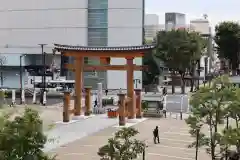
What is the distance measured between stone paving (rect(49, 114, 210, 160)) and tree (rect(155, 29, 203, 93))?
25413 millimetres

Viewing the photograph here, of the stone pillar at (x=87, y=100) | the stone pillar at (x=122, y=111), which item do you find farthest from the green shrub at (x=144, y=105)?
the stone pillar at (x=122, y=111)

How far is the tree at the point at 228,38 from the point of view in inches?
3189

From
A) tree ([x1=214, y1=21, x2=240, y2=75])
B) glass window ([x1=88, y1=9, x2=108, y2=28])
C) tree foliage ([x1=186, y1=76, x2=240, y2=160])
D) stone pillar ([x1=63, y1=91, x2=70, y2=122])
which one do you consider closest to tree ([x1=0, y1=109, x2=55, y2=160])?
tree foliage ([x1=186, y1=76, x2=240, y2=160])

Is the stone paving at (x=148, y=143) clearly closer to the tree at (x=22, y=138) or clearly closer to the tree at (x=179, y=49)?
the tree at (x=22, y=138)

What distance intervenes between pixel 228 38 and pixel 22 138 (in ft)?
246

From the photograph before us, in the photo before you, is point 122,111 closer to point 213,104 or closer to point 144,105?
point 144,105

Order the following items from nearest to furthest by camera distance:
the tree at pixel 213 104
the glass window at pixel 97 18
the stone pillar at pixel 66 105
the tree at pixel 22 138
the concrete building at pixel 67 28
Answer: the tree at pixel 22 138, the tree at pixel 213 104, the stone pillar at pixel 66 105, the concrete building at pixel 67 28, the glass window at pixel 97 18

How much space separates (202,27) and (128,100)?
107685 mm

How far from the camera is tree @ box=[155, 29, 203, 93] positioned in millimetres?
64688

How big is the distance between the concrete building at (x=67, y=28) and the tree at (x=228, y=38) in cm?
1743

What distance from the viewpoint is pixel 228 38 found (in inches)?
Result: 3219

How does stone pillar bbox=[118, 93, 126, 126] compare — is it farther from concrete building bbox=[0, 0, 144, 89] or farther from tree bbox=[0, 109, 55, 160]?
concrete building bbox=[0, 0, 144, 89]

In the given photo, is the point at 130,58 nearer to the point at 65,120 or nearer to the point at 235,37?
the point at 65,120

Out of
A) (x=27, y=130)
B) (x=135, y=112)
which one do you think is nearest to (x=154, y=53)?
(x=135, y=112)
